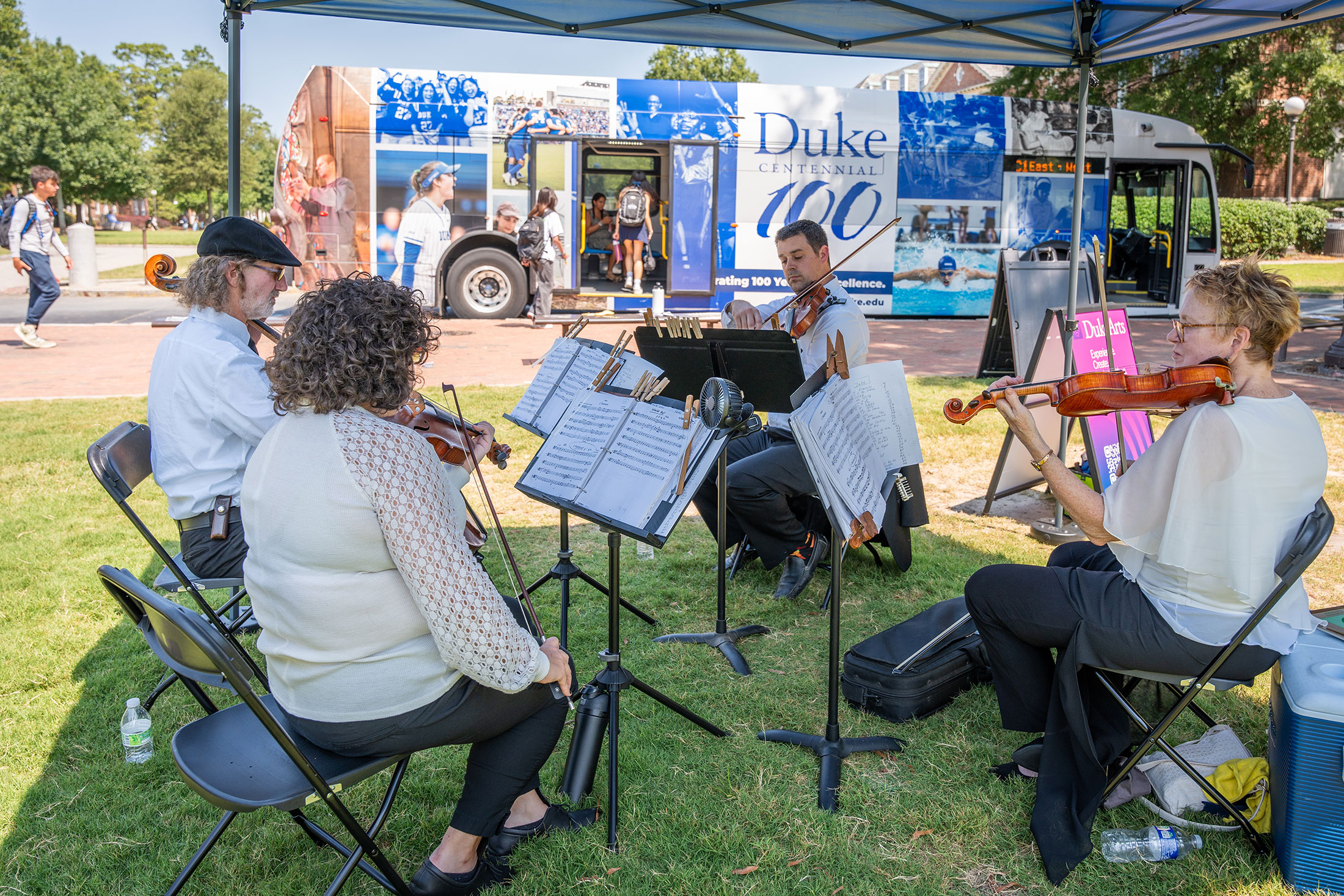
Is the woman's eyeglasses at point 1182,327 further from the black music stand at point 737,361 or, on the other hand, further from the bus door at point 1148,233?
the bus door at point 1148,233

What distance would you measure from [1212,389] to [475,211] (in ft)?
37.3

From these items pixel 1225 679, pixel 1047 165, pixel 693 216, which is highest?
pixel 1047 165

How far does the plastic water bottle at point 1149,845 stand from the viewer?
2.55 m

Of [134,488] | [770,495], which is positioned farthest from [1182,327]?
[134,488]

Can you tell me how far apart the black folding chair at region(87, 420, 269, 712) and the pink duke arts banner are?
388cm

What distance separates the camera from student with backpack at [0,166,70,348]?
10.4m

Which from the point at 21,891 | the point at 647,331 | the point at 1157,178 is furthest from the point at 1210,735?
the point at 1157,178

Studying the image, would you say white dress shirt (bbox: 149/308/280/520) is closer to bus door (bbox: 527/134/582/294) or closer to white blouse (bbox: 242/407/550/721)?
white blouse (bbox: 242/407/550/721)

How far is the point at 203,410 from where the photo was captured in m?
3.16

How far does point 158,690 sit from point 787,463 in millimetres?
2712

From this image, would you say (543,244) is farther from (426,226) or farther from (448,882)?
(448,882)

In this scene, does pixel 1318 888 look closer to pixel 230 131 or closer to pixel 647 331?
pixel 647 331

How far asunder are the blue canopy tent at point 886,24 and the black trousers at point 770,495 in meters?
1.64

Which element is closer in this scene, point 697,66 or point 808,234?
point 808,234
